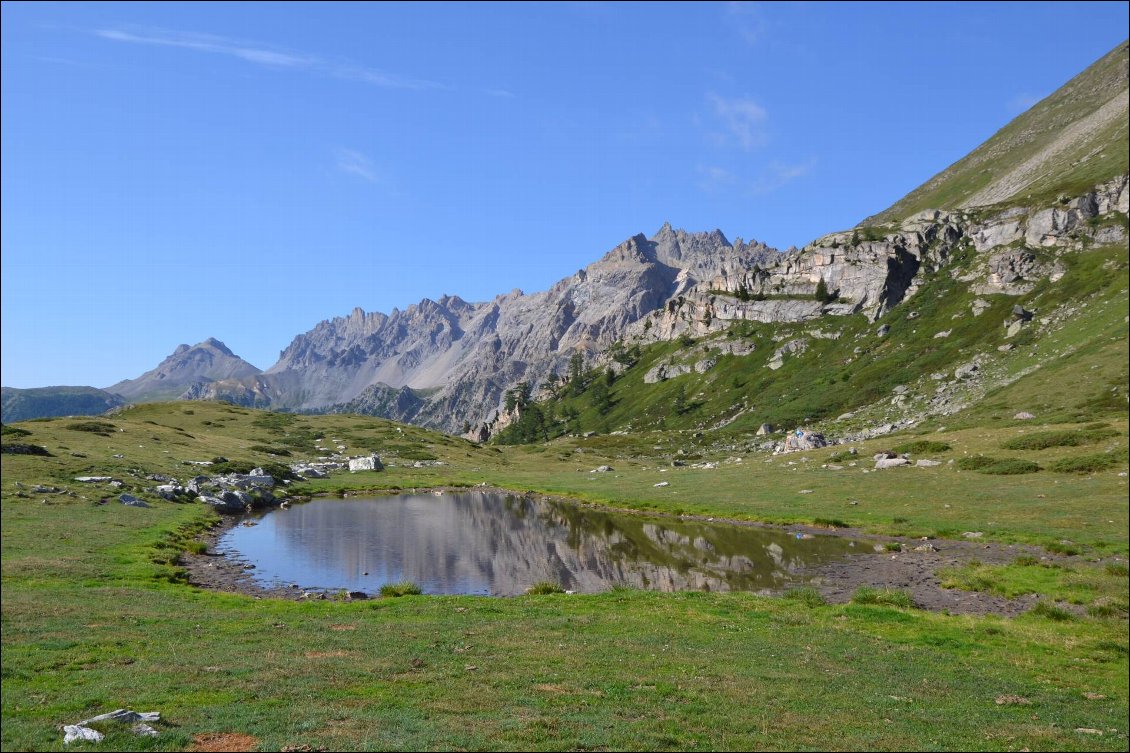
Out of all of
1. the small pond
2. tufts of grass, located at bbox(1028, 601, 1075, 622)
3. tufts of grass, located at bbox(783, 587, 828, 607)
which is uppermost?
tufts of grass, located at bbox(1028, 601, 1075, 622)

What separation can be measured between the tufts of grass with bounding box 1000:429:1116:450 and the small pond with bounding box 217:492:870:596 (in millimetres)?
37966

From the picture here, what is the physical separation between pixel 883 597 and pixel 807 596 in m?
4.67

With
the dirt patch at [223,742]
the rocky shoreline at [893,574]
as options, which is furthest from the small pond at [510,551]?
the dirt patch at [223,742]

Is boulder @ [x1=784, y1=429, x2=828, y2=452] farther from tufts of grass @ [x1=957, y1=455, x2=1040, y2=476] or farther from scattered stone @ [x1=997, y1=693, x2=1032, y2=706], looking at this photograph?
scattered stone @ [x1=997, y1=693, x2=1032, y2=706]

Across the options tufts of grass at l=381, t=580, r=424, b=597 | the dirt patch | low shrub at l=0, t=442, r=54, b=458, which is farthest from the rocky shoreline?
the dirt patch

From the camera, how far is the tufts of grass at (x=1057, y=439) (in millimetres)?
76688

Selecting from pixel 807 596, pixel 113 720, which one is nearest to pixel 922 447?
pixel 807 596

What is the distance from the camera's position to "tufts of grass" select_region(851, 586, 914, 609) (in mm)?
39594

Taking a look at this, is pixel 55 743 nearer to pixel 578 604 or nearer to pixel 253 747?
pixel 253 747

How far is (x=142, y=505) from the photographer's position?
1693 inches

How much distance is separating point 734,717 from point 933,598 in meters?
30.8

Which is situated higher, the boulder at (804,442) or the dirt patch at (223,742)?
the dirt patch at (223,742)

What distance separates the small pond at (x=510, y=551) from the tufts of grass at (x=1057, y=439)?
37966 mm

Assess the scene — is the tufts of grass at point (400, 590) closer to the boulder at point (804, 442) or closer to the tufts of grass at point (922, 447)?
the tufts of grass at point (922, 447)
